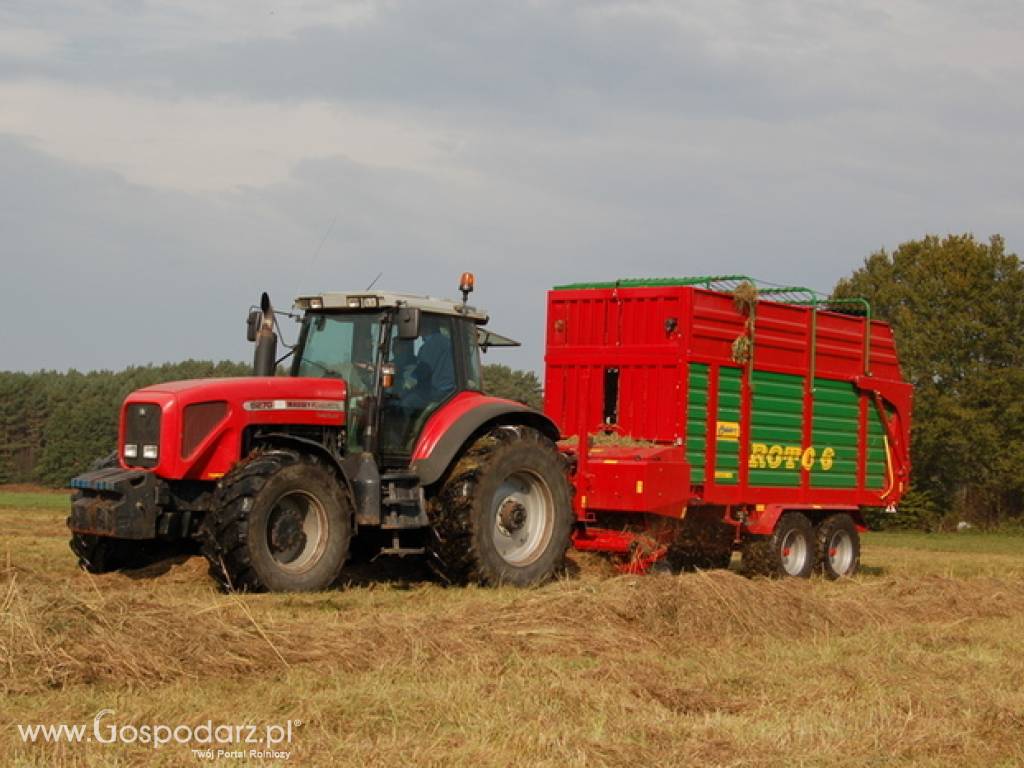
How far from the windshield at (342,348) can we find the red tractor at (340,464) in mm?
12

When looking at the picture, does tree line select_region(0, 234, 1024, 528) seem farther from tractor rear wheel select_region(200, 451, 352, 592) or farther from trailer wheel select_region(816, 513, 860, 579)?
tractor rear wheel select_region(200, 451, 352, 592)

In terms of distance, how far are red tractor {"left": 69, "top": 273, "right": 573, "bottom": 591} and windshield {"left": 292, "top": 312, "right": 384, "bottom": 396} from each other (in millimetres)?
12

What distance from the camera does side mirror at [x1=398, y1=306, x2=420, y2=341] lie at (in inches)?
421

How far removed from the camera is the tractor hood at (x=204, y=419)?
10047 mm

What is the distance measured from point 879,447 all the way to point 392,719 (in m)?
10.5

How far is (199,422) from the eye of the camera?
400 inches

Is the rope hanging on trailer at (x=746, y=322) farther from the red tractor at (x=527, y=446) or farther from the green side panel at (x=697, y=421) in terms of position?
the green side panel at (x=697, y=421)

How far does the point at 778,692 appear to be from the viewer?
23.0ft

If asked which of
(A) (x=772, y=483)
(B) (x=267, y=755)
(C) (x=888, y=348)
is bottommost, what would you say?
A: (B) (x=267, y=755)

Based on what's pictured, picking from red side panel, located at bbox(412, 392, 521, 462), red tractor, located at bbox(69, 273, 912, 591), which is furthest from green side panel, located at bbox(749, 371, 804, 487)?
red side panel, located at bbox(412, 392, 521, 462)

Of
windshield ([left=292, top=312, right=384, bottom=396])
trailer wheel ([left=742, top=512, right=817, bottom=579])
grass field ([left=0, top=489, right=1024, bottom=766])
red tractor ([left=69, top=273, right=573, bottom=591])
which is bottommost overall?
grass field ([left=0, top=489, right=1024, bottom=766])

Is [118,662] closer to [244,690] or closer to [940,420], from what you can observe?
[244,690]

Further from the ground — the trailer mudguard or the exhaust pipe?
the exhaust pipe

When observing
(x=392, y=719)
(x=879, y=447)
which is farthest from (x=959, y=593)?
(x=392, y=719)
